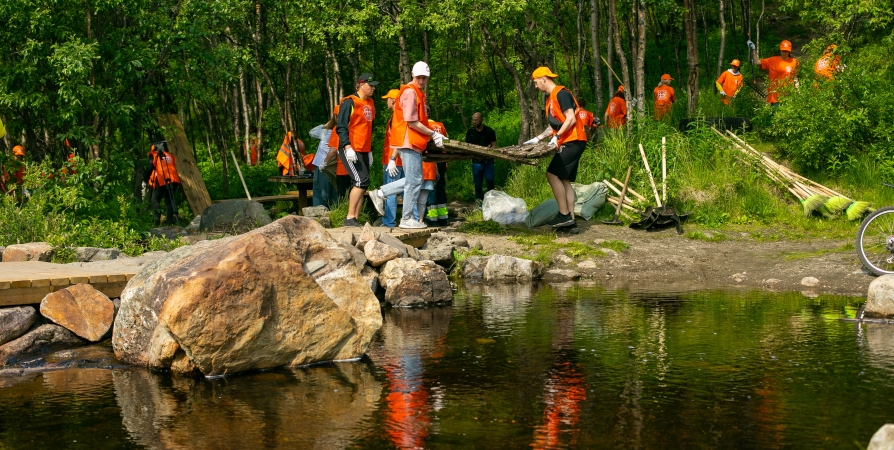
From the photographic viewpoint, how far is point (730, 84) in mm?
19594

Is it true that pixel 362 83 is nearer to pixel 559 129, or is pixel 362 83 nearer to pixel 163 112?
pixel 559 129

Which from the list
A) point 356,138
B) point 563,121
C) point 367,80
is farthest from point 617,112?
point 356,138

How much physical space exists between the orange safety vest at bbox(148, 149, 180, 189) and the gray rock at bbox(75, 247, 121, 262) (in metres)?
7.19

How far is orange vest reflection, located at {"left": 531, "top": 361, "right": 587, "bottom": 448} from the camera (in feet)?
17.7

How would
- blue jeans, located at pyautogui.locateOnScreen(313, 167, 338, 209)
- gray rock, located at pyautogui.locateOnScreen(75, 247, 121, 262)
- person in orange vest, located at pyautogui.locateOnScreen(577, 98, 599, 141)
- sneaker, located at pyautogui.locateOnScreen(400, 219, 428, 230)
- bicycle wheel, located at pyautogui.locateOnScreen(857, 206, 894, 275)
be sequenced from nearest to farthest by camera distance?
bicycle wheel, located at pyautogui.locateOnScreen(857, 206, 894, 275) → gray rock, located at pyautogui.locateOnScreen(75, 247, 121, 262) → sneaker, located at pyautogui.locateOnScreen(400, 219, 428, 230) → blue jeans, located at pyautogui.locateOnScreen(313, 167, 338, 209) → person in orange vest, located at pyautogui.locateOnScreen(577, 98, 599, 141)

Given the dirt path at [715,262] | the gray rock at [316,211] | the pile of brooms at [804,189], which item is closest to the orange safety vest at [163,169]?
the gray rock at [316,211]

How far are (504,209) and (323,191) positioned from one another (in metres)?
3.22

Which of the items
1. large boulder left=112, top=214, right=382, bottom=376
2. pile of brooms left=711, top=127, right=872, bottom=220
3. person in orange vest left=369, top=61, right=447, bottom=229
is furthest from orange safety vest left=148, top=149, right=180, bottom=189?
large boulder left=112, top=214, right=382, bottom=376

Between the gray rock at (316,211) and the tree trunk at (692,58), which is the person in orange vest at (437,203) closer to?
the gray rock at (316,211)

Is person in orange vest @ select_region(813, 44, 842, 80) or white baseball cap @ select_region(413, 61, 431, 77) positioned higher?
person in orange vest @ select_region(813, 44, 842, 80)

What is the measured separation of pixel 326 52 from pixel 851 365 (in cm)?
1954

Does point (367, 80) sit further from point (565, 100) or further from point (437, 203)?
point (437, 203)

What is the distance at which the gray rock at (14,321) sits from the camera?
7.94 meters

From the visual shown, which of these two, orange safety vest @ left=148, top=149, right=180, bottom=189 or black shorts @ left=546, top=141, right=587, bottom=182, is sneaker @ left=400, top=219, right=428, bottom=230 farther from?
orange safety vest @ left=148, top=149, right=180, bottom=189
